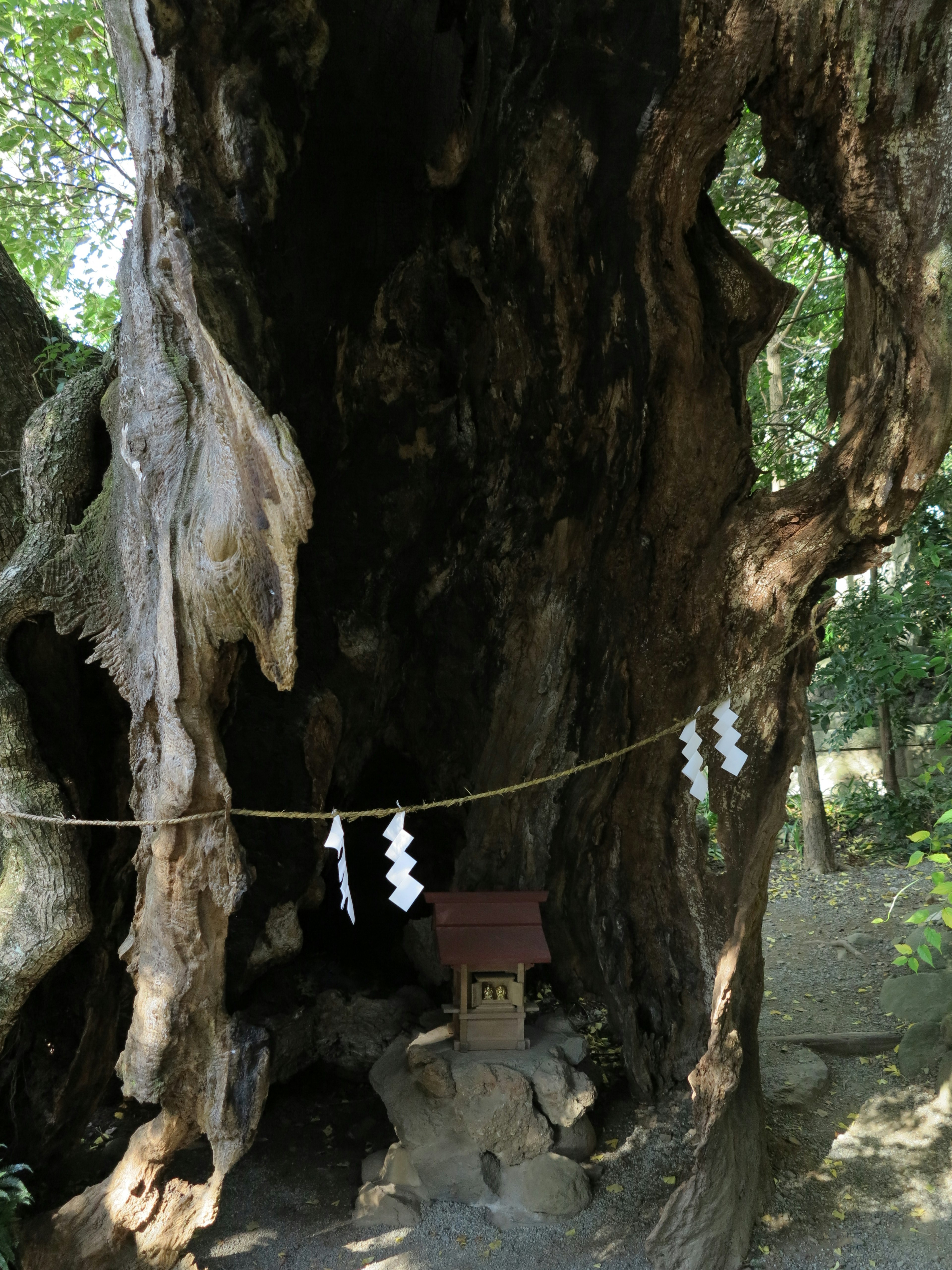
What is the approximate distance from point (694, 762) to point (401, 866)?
1.14 m

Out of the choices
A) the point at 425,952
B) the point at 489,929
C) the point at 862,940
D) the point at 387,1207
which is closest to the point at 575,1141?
the point at 387,1207

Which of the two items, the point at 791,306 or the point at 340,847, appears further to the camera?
the point at 791,306

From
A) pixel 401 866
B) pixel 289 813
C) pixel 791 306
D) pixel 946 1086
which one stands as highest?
pixel 791 306

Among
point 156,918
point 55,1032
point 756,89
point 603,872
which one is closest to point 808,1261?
point 603,872

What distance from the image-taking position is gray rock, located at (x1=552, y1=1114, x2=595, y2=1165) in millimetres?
3715

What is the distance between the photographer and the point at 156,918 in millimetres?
2877

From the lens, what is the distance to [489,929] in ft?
12.1

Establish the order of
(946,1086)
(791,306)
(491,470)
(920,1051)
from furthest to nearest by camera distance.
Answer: (791,306), (920,1051), (946,1086), (491,470)

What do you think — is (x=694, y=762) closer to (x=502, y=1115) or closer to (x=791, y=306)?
(x=502, y=1115)

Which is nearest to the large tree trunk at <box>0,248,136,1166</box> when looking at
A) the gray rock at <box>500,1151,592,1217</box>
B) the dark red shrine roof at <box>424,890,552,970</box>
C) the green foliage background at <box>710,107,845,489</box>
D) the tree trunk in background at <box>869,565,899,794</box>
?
the dark red shrine roof at <box>424,890,552,970</box>

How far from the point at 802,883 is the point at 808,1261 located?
15.6 ft

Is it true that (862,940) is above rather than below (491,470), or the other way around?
below

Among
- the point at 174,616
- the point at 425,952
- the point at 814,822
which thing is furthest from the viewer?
the point at 814,822

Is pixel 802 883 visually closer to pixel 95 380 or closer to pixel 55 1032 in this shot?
pixel 55 1032
